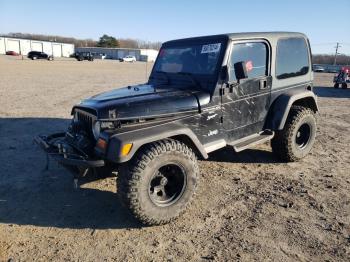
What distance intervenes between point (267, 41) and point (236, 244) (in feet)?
9.93

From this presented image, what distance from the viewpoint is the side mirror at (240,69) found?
417cm

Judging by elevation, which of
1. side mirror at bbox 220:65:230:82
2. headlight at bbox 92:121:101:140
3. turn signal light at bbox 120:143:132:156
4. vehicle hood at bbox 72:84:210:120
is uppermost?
side mirror at bbox 220:65:230:82

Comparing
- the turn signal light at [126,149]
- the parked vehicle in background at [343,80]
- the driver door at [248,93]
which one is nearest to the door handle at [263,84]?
the driver door at [248,93]

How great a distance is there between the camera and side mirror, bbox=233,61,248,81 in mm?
4172

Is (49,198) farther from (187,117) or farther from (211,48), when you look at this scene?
(211,48)

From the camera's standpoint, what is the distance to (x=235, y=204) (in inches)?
165

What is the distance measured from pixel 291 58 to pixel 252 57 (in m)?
1.01

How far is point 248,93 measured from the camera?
4.68m

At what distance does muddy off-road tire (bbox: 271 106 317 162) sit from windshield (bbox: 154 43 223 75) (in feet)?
5.75

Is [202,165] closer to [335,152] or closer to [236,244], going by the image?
[236,244]

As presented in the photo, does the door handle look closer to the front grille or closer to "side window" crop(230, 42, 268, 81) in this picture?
"side window" crop(230, 42, 268, 81)

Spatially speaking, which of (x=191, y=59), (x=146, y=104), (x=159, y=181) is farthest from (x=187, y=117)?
(x=191, y=59)

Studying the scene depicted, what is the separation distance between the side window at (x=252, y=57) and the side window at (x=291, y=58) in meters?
0.32

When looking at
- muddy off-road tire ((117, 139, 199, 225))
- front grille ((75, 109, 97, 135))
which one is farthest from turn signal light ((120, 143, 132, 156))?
front grille ((75, 109, 97, 135))
